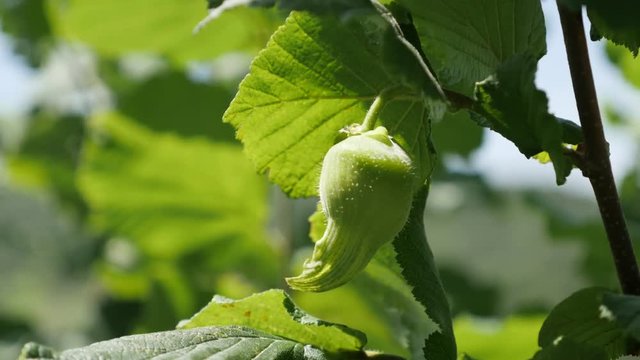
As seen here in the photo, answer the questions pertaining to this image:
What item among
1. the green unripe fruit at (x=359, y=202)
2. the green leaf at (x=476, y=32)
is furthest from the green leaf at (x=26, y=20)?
the green unripe fruit at (x=359, y=202)

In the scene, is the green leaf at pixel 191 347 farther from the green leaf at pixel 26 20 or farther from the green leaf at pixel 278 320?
the green leaf at pixel 26 20

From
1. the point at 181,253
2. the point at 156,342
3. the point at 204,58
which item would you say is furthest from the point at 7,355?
the point at 156,342

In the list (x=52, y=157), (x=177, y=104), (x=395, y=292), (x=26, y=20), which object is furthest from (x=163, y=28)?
(x=395, y=292)

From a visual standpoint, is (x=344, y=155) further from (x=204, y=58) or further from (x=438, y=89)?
(x=204, y=58)

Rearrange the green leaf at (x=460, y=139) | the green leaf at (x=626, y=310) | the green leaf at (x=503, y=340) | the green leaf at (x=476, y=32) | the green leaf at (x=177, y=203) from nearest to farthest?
the green leaf at (x=626, y=310)
the green leaf at (x=476, y=32)
the green leaf at (x=460, y=139)
the green leaf at (x=503, y=340)
the green leaf at (x=177, y=203)

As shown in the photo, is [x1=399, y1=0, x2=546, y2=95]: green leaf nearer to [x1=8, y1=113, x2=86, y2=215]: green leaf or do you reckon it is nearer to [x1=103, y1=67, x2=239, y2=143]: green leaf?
[x1=103, y1=67, x2=239, y2=143]: green leaf
